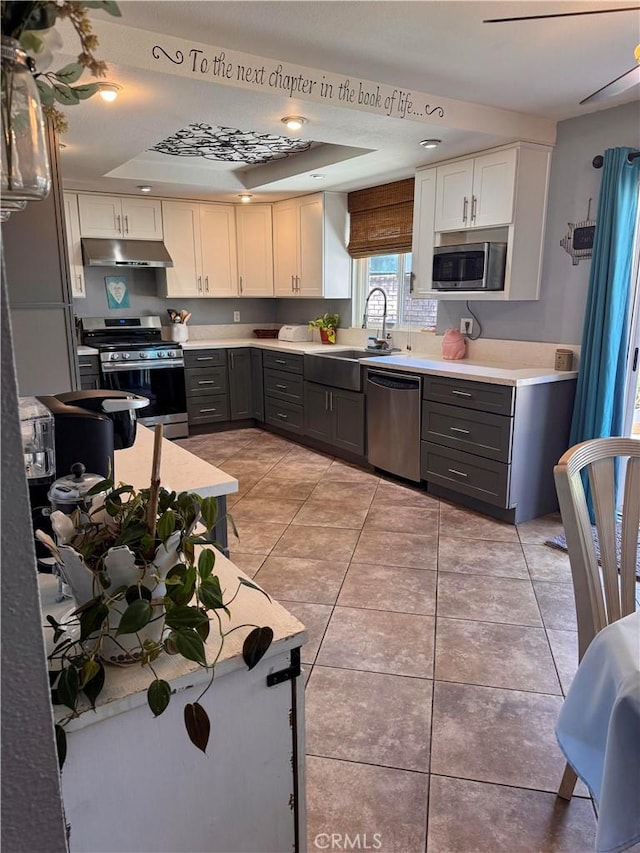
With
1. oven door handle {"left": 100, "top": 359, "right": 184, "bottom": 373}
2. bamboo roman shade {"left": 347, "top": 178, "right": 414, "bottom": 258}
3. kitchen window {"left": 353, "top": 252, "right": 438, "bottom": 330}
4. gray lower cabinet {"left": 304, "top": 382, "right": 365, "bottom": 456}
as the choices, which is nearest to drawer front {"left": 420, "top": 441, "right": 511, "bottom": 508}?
gray lower cabinet {"left": 304, "top": 382, "right": 365, "bottom": 456}

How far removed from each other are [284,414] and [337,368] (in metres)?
1.02

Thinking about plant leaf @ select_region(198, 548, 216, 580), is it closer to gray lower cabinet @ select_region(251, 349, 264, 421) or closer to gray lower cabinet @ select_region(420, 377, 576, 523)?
gray lower cabinet @ select_region(420, 377, 576, 523)

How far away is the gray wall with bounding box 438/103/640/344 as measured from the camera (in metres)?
3.38

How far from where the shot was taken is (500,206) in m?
3.69

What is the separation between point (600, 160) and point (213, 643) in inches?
144

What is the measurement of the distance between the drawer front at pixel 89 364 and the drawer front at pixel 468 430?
3.04 metres

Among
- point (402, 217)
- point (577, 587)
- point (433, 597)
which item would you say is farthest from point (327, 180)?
point (577, 587)

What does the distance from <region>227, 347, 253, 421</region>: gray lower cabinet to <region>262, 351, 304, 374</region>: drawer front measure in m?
0.25

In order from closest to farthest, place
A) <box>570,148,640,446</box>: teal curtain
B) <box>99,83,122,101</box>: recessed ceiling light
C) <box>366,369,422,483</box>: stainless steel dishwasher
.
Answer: <box>99,83,122,101</box>: recessed ceiling light < <box>570,148,640,446</box>: teal curtain < <box>366,369,422,483</box>: stainless steel dishwasher

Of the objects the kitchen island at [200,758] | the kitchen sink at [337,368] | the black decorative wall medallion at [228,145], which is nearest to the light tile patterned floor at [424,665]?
the kitchen island at [200,758]

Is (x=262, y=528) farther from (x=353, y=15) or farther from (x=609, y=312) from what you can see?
(x=353, y=15)

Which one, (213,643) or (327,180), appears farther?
(327,180)

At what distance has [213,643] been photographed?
3.11 feet

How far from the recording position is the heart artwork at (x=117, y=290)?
5793mm
